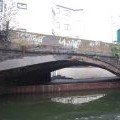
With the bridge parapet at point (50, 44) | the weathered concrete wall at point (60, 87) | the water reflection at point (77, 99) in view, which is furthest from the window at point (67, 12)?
the water reflection at point (77, 99)

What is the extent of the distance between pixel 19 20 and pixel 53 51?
10.2 m

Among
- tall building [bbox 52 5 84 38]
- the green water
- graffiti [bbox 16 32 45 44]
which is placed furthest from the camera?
tall building [bbox 52 5 84 38]

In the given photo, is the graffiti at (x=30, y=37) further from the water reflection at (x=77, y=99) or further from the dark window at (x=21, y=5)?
the dark window at (x=21, y=5)

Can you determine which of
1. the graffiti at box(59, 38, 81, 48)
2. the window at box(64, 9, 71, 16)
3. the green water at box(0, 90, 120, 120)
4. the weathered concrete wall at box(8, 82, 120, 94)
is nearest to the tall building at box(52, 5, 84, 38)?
the window at box(64, 9, 71, 16)

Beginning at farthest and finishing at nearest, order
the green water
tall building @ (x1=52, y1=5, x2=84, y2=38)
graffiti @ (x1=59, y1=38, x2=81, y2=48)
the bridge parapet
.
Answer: tall building @ (x1=52, y1=5, x2=84, y2=38) < graffiti @ (x1=59, y1=38, x2=81, y2=48) < the bridge parapet < the green water

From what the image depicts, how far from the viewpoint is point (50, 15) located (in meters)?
30.6

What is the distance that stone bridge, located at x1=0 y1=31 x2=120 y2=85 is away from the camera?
16969mm

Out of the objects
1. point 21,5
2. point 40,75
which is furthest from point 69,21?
point 40,75

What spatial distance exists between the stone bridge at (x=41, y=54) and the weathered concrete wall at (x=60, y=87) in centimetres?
67

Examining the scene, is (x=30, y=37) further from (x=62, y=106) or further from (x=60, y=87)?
(x=60, y=87)

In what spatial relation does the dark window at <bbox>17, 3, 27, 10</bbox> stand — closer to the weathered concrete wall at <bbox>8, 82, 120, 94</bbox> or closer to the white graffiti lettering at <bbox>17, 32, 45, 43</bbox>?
the weathered concrete wall at <bbox>8, 82, 120, 94</bbox>

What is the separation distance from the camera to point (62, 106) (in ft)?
59.1

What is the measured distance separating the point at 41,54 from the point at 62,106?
284 cm

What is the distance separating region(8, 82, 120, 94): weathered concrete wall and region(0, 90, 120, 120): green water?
0.87 meters
